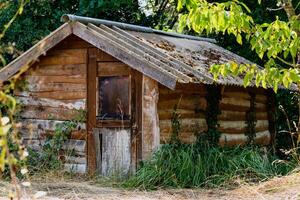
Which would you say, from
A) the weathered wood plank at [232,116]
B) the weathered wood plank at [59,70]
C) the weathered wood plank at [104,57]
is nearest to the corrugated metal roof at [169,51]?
the weathered wood plank at [104,57]

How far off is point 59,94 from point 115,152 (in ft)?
6.17

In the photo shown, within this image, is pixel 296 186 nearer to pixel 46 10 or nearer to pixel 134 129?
pixel 134 129

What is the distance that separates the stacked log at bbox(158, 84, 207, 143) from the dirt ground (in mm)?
1587

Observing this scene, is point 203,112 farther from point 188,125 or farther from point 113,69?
point 113,69

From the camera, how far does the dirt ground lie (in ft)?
27.0

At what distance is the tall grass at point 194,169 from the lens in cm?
971

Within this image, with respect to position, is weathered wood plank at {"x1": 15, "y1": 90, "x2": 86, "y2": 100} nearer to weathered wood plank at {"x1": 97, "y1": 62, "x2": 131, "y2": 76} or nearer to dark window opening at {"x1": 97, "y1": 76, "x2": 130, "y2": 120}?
dark window opening at {"x1": 97, "y1": 76, "x2": 130, "y2": 120}

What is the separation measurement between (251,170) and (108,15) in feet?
30.6

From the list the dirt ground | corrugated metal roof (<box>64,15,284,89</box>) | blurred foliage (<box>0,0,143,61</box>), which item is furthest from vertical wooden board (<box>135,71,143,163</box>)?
blurred foliage (<box>0,0,143,61</box>)

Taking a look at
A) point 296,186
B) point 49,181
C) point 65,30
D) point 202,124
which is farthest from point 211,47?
point 296,186

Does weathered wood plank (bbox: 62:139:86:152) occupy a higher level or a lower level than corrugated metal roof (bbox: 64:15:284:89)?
lower

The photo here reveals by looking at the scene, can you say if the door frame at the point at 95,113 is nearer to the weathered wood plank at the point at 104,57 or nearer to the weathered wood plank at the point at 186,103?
the weathered wood plank at the point at 104,57

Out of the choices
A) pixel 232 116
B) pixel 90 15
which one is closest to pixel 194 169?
pixel 232 116

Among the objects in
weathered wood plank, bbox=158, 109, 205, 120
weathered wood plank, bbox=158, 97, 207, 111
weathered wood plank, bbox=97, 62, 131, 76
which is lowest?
weathered wood plank, bbox=158, 109, 205, 120
